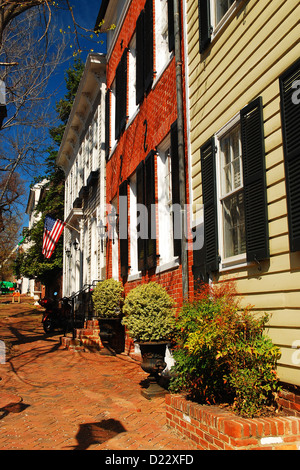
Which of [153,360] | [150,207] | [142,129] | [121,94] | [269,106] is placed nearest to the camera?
[269,106]

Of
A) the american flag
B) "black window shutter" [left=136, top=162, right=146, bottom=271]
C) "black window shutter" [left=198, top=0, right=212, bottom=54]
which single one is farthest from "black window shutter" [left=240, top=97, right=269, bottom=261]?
the american flag

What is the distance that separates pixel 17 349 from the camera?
11.6 meters

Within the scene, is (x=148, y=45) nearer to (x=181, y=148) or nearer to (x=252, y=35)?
(x=181, y=148)

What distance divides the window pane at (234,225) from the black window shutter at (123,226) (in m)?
4.91

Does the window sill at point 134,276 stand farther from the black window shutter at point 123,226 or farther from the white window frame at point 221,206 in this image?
the white window frame at point 221,206

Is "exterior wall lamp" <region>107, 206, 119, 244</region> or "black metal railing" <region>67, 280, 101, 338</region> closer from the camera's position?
"exterior wall lamp" <region>107, 206, 119, 244</region>

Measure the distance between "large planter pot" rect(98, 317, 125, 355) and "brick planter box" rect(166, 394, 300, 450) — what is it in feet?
19.7

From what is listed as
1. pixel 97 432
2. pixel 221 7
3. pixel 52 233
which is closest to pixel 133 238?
pixel 221 7

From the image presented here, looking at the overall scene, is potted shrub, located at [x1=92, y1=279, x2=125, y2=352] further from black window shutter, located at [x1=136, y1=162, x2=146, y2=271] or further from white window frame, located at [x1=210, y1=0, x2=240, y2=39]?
white window frame, located at [x1=210, y1=0, x2=240, y2=39]

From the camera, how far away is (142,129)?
9.34 meters

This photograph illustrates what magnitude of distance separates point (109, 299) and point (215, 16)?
6.11 meters

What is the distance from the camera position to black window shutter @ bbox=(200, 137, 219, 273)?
5.48 metres

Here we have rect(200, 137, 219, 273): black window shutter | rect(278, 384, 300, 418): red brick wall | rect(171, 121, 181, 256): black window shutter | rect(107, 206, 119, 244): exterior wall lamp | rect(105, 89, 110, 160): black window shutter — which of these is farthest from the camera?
rect(105, 89, 110, 160): black window shutter
